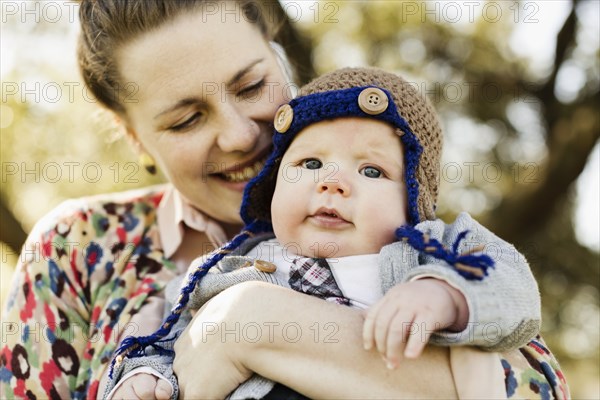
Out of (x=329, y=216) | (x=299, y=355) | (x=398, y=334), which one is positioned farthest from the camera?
(x=329, y=216)

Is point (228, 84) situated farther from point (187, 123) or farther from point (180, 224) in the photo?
point (180, 224)

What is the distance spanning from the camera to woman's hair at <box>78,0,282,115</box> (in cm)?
249

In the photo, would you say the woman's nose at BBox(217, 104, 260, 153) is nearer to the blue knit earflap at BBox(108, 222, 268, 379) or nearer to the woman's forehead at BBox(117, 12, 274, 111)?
the woman's forehead at BBox(117, 12, 274, 111)

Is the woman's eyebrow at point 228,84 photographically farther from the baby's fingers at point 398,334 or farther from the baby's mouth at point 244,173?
the baby's fingers at point 398,334

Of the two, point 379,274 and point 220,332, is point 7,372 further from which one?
point 379,274

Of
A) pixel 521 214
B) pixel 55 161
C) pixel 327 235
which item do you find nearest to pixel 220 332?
pixel 327 235

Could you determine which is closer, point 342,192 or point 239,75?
point 342,192

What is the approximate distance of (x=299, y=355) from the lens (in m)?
1.70

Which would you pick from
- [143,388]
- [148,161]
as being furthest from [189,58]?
[143,388]

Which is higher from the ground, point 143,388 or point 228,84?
point 228,84

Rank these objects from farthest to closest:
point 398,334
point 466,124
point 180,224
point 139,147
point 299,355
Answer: point 466,124
point 139,147
point 180,224
point 299,355
point 398,334

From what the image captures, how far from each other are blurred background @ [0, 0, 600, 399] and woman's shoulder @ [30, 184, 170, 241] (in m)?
2.95

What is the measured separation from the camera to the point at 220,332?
1.79 m

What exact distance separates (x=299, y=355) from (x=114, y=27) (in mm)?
1432
